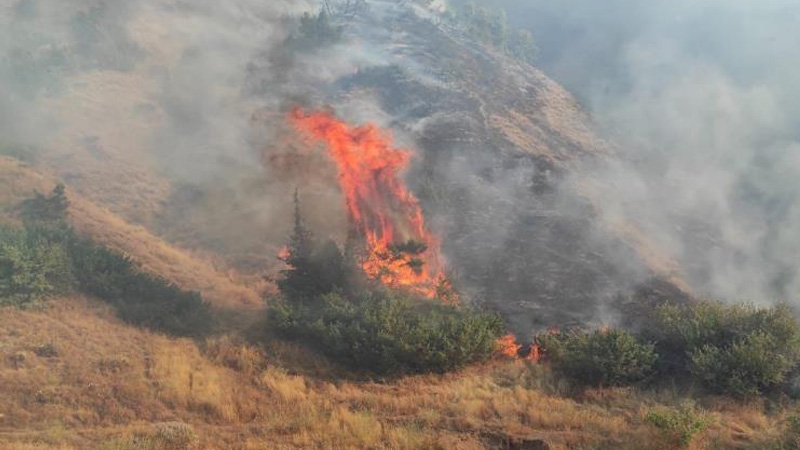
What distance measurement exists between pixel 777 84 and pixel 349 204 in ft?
148

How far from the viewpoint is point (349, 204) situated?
27.1m

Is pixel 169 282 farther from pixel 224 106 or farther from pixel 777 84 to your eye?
pixel 777 84

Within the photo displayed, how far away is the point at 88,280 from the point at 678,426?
16.8 meters

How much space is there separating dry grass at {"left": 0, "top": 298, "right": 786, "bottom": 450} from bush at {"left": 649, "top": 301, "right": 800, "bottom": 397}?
0.70 m

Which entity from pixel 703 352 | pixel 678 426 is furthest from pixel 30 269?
pixel 703 352

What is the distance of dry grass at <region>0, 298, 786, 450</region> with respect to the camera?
1080cm

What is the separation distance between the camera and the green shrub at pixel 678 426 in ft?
32.9

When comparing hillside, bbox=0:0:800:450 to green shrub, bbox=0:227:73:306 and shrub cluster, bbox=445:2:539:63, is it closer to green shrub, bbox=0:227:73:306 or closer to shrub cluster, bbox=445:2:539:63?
green shrub, bbox=0:227:73:306

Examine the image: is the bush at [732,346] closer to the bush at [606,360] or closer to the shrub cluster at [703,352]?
the shrub cluster at [703,352]

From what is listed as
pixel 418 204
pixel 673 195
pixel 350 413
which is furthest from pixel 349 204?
pixel 673 195

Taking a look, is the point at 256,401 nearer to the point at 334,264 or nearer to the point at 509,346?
the point at 334,264

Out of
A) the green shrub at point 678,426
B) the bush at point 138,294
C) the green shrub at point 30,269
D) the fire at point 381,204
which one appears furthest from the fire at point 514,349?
the green shrub at point 30,269

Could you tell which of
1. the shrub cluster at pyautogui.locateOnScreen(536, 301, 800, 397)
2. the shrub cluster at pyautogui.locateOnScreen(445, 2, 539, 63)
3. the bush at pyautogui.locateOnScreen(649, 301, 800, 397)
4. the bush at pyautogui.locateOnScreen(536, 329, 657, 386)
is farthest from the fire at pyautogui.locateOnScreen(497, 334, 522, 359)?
the shrub cluster at pyautogui.locateOnScreen(445, 2, 539, 63)

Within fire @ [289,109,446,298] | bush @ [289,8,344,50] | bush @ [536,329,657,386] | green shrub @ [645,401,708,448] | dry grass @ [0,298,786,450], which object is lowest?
dry grass @ [0,298,786,450]
